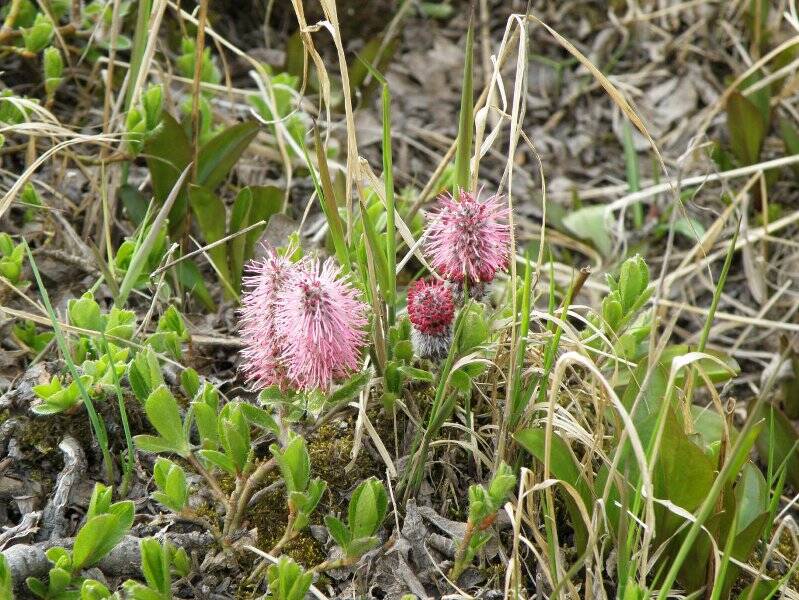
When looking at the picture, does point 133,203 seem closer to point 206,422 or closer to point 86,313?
point 86,313

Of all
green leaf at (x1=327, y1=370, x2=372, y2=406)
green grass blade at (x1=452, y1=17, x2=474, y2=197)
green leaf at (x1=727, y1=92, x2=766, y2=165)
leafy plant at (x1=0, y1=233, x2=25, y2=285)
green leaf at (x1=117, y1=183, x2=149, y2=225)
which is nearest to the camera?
green leaf at (x1=327, y1=370, x2=372, y2=406)

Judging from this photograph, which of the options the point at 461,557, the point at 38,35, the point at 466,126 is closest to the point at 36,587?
the point at 461,557

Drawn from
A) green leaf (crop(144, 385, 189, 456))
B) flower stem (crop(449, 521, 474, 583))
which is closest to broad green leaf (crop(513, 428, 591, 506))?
flower stem (crop(449, 521, 474, 583))

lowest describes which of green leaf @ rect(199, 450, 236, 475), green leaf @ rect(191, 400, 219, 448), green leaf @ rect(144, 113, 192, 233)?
green leaf @ rect(199, 450, 236, 475)

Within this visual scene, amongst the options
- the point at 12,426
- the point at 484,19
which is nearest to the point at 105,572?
the point at 12,426

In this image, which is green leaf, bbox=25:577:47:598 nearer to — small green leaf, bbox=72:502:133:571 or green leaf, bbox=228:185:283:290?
small green leaf, bbox=72:502:133:571

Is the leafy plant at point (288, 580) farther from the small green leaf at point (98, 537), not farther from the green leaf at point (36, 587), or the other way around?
the green leaf at point (36, 587)

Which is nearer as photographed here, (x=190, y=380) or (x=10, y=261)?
(x=190, y=380)

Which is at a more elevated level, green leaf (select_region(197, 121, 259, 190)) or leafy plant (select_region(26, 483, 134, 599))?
green leaf (select_region(197, 121, 259, 190))

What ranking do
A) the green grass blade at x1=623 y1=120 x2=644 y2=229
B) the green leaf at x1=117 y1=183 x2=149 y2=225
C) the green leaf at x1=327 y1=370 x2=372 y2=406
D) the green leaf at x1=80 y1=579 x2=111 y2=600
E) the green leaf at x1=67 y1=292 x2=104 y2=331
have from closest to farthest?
1. the green leaf at x1=80 y1=579 x2=111 y2=600
2. the green leaf at x1=327 y1=370 x2=372 y2=406
3. the green leaf at x1=67 y1=292 x2=104 y2=331
4. the green leaf at x1=117 y1=183 x2=149 y2=225
5. the green grass blade at x1=623 y1=120 x2=644 y2=229
